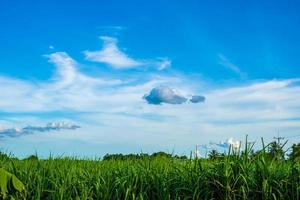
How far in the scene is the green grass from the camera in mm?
7082

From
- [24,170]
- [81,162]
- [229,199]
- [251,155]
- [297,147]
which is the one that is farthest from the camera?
[81,162]

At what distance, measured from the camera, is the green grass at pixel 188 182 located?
7082 mm

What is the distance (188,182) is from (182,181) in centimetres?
8

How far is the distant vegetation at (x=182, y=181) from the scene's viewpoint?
23.3 ft

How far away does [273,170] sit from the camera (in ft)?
24.2

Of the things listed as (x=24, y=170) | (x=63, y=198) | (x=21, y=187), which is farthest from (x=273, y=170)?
(x=24, y=170)

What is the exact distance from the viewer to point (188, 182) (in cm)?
757

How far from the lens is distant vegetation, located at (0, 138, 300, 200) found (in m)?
7.09

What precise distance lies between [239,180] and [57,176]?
2.84 metres

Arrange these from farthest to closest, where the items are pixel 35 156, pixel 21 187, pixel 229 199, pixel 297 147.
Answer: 1. pixel 35 156
2. pixel 297 147
3. pixel 21 187
4. pixel 229 199

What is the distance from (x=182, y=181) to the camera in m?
→ 7.58

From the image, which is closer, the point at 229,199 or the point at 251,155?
the point at 229,199

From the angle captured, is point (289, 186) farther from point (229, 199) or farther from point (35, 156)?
point (35, 156)

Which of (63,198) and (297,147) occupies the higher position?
(297,147)
